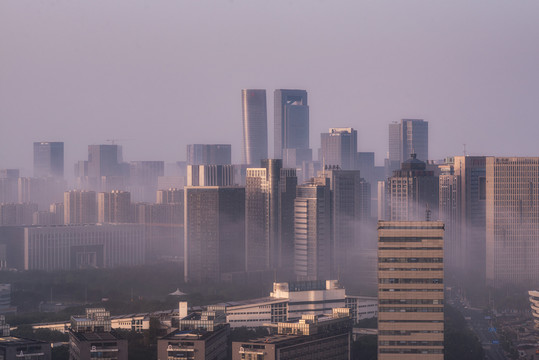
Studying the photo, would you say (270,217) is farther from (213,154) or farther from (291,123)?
(291,123)

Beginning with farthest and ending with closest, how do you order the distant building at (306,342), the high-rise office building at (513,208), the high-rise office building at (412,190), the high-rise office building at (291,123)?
1. the high-rise office building at (291,123)
2. the high-rise office building at (412,190)
3. the high-rise office building at (513,208)
4. the distant building at (306,342)

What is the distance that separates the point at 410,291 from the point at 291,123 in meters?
126

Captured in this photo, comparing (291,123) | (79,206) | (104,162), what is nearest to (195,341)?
(79,206)

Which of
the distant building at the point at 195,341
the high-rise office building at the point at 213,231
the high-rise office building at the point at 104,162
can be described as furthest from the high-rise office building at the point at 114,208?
the distant building at the point at 195,341

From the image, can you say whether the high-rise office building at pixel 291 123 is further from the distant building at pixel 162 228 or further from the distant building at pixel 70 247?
the distant building at pixel 70 247

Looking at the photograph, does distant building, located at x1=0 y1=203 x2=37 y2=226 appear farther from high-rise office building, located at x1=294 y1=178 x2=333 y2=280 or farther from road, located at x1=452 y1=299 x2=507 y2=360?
road, located at x1=452 y1=299 x2=507 y2=360

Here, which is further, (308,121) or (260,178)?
(308,121)

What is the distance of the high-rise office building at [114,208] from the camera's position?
440 ft

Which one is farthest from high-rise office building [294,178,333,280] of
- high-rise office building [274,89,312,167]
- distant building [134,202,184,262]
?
high-rise office building [274,89,312,167]

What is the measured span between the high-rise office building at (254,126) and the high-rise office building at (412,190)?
5404 cm

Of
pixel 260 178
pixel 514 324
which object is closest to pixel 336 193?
pixel 260 178

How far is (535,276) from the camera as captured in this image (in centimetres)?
10644

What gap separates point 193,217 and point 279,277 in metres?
10.2

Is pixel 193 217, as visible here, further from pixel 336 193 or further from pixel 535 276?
pixel 535 276
